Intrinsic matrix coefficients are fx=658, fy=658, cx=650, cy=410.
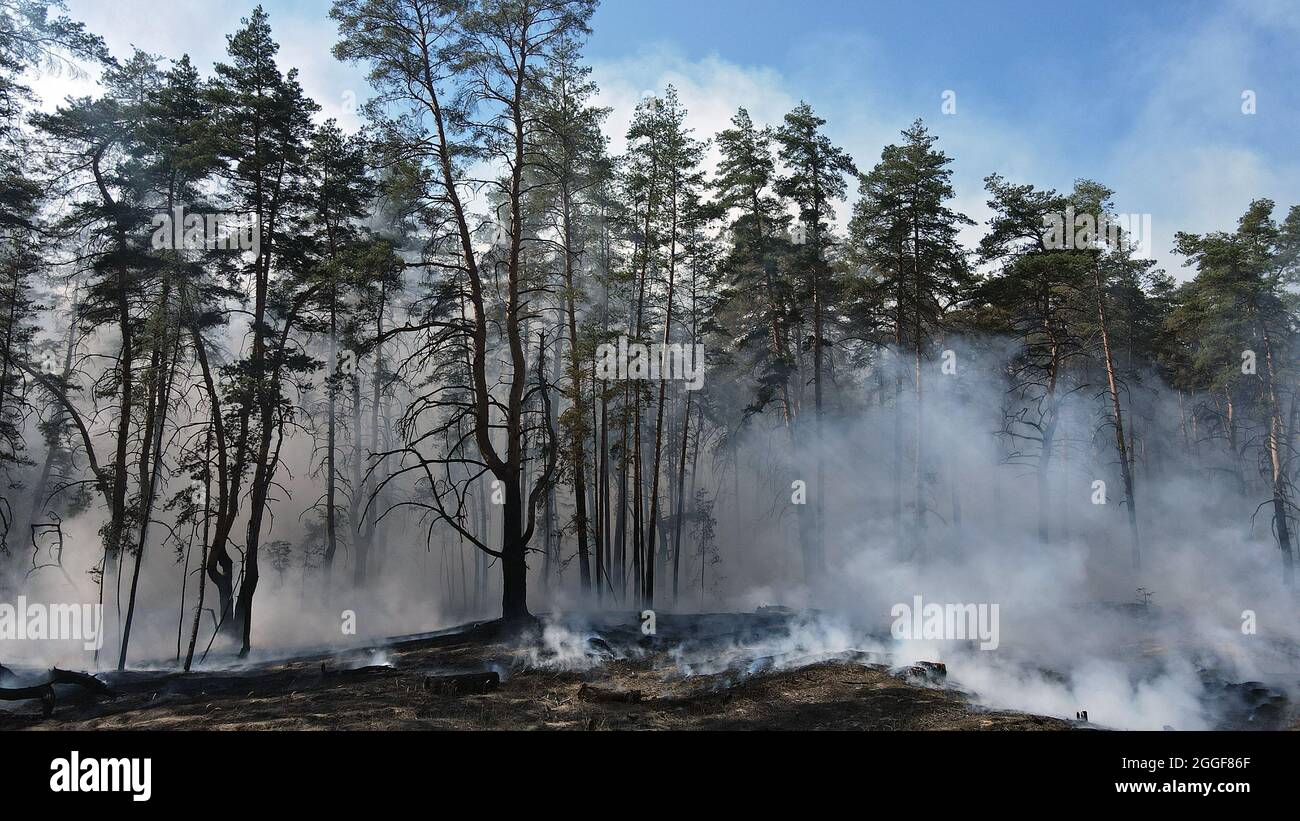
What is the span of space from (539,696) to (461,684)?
1300 millimetres

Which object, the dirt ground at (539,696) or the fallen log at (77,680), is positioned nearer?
the dirt ground at (539,696)

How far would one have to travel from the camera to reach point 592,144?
1805cm

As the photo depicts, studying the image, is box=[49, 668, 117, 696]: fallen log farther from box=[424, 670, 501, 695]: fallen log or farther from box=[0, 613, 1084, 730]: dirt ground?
box=[424, 670, 501, 695]: fallen log

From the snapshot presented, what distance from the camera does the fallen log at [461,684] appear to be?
10.3 meters

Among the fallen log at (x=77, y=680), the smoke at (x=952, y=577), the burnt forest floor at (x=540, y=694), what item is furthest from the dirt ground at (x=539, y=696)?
the smoke at (x=952, y=577)

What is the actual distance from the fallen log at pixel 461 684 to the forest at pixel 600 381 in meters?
0.07

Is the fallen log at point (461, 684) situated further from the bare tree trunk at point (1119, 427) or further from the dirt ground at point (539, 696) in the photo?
the bare tree trunk at point (1119, 427)

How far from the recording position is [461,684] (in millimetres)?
10430

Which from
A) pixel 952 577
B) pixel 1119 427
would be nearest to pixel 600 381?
pixel 952 577

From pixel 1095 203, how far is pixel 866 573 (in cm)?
1681

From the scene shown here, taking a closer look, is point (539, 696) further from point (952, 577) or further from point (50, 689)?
point (952, 577)
